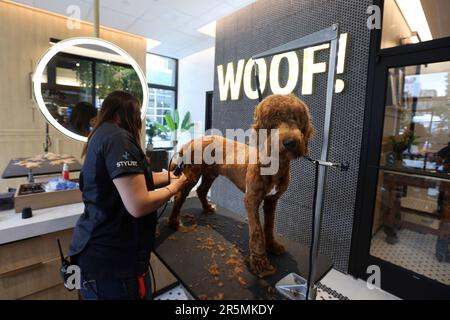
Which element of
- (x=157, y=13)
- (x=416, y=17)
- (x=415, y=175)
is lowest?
(x=415, y=175)

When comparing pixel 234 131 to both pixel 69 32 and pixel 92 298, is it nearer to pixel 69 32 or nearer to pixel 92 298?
pixel 92 298

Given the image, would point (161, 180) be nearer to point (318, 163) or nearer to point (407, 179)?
point (318, 163)

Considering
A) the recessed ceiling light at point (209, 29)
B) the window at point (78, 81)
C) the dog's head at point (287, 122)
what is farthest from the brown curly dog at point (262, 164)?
the recessed ceiling light at point (209, 29)

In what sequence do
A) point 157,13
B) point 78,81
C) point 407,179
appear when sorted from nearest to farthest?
point 407,179
point 78,81
point 157,13

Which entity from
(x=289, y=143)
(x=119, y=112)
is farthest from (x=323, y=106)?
(x=119, y=112)

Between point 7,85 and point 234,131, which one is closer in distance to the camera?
point 234,131

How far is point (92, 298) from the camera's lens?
3.52 ft

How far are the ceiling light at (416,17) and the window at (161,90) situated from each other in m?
5.51

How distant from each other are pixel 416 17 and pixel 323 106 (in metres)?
0.94

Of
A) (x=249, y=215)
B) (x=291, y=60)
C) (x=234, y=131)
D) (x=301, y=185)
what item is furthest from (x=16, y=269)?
(x=291, y=60)

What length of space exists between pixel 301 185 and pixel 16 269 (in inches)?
89.4

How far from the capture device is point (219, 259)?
1197 millimetres

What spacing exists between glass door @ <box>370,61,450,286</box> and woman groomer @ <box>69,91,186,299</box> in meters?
1.93

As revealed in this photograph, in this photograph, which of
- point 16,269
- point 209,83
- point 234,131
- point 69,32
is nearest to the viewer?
point 16,269
